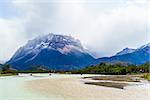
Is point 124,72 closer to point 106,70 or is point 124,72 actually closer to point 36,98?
point 106,70

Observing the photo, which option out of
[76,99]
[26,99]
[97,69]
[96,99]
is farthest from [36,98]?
[97,69]

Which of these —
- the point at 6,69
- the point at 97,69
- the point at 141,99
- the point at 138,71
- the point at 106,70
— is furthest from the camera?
the point at 97,69

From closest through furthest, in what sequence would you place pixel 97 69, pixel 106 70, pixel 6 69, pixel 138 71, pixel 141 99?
1. pixel 141 99
2. pixel 138 71
3. pixel 6 69
4. pixel 106 70
5. pixel 97 69

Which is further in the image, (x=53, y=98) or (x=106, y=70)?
(x=106, y=70)

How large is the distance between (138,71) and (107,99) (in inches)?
3976

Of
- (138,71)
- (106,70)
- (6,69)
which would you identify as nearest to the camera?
(138,71)

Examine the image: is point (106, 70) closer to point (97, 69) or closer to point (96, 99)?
point (97, 69)

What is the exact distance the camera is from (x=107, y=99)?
86.9ft

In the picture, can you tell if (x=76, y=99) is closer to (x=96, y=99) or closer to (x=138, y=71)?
(x=96, y=99)

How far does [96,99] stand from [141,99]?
3808 mm

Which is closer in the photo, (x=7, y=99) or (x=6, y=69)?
(x=7, y=99)

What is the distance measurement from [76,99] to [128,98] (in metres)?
4.60

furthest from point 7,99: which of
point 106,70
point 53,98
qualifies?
point 106,70

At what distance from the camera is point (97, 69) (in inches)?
6447
